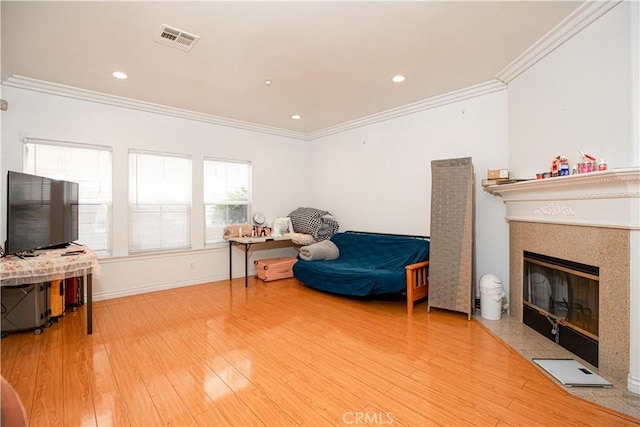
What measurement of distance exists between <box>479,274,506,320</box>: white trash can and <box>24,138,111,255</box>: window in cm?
478

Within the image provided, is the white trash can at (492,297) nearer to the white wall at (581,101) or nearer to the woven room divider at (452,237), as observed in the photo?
the woven room divider at (452,237)

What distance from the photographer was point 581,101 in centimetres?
241

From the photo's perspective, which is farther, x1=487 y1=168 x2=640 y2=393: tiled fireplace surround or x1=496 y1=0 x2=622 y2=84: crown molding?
x1=496 y1=0 x2=622 y2=84: crown molding

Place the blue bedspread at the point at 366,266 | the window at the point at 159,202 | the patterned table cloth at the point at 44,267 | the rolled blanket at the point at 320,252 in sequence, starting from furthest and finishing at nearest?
the rolled blanket at the point at 320,252 → the window at the point at 159,202 → the blue bedspread at the point at 366,266 → the patterned table cloth at the point at 44,267

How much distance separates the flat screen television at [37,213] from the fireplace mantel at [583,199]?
15.4 feet

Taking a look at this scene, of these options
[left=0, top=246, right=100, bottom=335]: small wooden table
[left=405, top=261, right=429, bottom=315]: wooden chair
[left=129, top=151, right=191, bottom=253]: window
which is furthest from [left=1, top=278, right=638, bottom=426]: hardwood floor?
[left=129, top=151, right=191, bottom=253]: window

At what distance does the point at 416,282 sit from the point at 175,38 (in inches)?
143

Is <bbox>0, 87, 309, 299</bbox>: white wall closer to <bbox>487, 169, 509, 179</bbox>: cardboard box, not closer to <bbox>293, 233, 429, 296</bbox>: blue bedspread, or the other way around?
<bbox>293, 233, 429, 296</bbox>: blue bedspread

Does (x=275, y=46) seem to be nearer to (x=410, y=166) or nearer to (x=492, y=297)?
(x=410, y=166)

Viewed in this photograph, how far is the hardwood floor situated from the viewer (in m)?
1.77

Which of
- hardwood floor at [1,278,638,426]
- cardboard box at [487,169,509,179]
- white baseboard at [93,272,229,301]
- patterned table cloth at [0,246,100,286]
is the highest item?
cardboard box at [487,169,509,179]

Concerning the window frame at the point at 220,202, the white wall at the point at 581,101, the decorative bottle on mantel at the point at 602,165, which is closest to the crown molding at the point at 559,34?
the white wall at the point at 581,101

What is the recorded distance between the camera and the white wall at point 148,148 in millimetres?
3475

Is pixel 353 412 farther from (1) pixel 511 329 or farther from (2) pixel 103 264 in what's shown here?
(2) pixel 103 264
